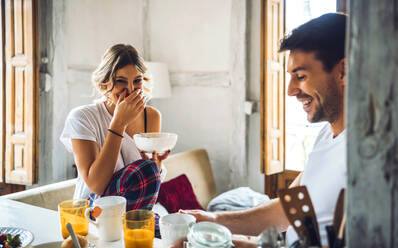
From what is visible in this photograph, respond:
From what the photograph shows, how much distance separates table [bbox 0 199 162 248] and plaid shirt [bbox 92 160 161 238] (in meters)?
0.41

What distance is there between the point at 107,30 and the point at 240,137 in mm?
1781

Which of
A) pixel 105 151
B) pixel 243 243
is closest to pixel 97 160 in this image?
pixel 105 151

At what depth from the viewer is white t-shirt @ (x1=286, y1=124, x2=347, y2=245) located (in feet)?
3.25

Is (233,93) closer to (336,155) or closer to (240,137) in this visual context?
(240,137)

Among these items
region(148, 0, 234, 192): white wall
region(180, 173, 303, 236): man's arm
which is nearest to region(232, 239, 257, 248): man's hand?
region(180, 173, 303, 236): man's arm

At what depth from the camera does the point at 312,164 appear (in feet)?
3.57

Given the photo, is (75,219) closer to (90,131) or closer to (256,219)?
(256,219)

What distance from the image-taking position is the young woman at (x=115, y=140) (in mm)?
1688

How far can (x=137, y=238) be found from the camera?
96cm

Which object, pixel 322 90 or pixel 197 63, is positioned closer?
pixel 322 90

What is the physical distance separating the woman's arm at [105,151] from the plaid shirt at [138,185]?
0.06 metres

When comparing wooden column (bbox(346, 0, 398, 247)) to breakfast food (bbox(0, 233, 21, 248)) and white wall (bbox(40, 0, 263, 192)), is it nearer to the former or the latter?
breakfast food (bbox(0, 233, 21, 248))

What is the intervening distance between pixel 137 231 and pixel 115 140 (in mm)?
857

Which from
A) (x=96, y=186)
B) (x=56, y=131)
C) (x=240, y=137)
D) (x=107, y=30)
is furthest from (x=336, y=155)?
(x=107, y=30)
